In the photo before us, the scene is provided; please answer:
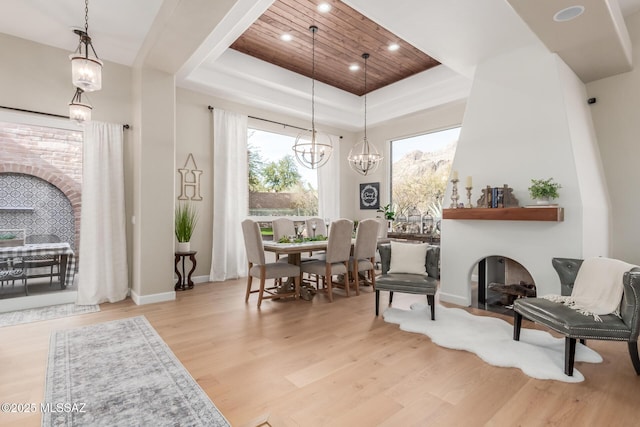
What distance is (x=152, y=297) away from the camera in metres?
4.08

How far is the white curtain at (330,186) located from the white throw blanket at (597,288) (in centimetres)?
467

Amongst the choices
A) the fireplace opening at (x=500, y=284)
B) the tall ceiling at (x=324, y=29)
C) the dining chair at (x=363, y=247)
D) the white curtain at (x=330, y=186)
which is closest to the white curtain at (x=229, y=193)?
the tall ceiling at (x=324, y=29)

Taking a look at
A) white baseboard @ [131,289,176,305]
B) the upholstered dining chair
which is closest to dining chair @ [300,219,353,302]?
the upholstered dining chair

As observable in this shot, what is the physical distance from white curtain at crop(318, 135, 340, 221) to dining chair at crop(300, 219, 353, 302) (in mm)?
2629

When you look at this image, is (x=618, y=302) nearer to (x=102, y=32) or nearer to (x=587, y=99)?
(x=587, y=99)

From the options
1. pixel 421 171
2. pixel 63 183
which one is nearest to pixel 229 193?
pixel 63 183

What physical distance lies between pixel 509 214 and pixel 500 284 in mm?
1246

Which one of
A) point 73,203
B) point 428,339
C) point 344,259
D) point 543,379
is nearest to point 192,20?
point 73,203

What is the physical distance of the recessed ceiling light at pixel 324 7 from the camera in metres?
3.72

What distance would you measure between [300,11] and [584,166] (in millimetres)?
3681

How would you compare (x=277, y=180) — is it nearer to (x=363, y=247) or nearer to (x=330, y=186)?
(x=330, y=186)

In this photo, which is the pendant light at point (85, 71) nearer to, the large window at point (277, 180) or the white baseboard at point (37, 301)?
the white baseboard at point (37, 301)

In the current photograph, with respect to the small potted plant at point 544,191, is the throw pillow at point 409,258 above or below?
below

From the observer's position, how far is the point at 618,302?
93.0 inches
